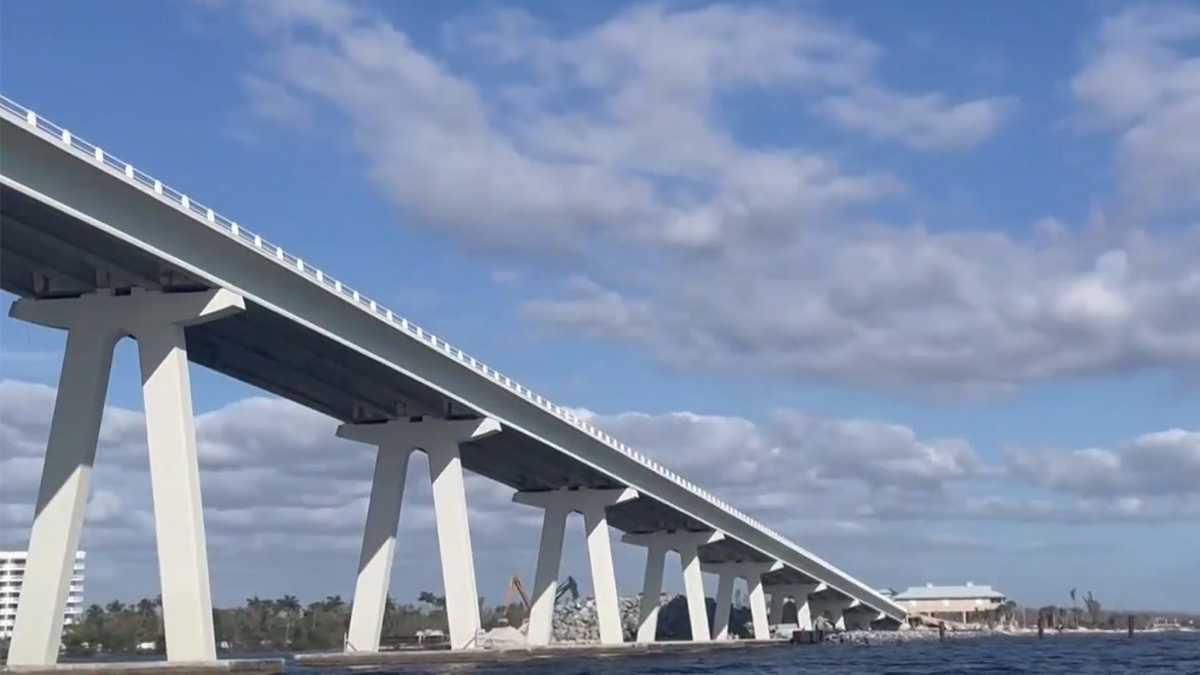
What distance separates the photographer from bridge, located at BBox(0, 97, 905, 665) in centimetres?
4450

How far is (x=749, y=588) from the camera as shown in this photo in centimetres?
14500

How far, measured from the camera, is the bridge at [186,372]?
146 feet

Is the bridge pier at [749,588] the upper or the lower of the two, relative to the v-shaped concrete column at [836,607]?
upper

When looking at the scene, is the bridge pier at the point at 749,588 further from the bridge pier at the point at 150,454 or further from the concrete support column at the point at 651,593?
the bridge pier at the point at 150,454

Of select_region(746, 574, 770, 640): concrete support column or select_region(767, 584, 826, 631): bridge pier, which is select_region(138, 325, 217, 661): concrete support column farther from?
select_region(767, 584, 826, 631): bridge pier

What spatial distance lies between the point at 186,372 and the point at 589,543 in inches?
2192

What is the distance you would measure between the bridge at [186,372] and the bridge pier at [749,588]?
Answer: 167ft

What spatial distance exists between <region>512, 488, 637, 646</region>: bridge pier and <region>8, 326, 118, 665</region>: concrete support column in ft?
174

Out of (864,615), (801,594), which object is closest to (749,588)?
(801,594)

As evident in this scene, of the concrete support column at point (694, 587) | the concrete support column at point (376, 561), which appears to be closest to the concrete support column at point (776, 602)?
the concrete support column at point (694, 587)

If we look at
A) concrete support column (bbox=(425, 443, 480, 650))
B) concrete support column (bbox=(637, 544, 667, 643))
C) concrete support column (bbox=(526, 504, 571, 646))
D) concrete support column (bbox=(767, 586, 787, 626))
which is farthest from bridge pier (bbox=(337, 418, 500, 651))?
concrete support column (bbox=(767, 586, 787, 626))

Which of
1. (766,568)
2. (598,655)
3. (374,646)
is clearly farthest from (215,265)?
(766,568)

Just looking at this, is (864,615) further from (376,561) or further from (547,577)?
(376,561)

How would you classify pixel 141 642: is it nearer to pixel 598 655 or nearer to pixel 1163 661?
pixel 598 655
